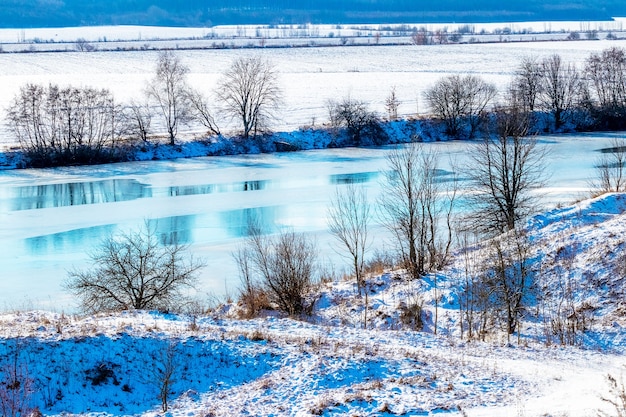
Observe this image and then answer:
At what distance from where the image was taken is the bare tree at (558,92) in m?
49.9

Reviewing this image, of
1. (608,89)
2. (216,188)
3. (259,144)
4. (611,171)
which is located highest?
(608,89)

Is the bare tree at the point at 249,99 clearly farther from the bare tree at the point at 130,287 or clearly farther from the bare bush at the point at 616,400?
the bare bush at the point at 616,400

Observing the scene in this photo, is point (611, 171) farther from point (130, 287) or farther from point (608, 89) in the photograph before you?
point (608, 89)

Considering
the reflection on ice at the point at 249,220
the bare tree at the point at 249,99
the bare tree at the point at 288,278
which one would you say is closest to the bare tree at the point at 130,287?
the bare tree at the point at 288,278

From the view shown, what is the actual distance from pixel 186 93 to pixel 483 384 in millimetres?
38995

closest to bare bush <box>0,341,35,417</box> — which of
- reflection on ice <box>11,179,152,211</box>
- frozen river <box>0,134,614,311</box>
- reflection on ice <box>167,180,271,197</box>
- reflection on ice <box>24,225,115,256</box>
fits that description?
frozen river <box>0,134,614,311</box>

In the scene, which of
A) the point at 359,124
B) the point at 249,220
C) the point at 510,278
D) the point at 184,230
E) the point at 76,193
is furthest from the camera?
the point at 359,124

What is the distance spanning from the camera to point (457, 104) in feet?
160

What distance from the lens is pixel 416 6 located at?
196000mm

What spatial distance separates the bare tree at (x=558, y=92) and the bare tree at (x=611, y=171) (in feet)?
19.7

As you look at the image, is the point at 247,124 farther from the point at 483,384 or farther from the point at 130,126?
the point at 483,384

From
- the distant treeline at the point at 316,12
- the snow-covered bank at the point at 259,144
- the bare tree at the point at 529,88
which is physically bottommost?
the snow-covered bank at the point at 259,144

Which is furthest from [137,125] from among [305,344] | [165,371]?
[165,371]

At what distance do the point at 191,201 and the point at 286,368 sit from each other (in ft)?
64.6
